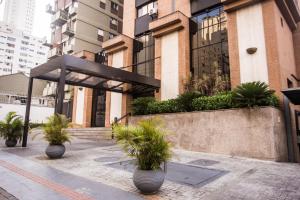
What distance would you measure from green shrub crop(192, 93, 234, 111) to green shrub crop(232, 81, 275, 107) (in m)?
0.82

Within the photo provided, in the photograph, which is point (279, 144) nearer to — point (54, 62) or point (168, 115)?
point (168, 115)

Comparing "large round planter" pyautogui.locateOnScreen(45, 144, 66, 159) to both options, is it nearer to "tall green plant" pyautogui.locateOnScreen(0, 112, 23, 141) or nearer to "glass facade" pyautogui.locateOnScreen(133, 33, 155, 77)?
"tall green plant" pyautogui.locateOnScreen(0, 112, 23, 141)

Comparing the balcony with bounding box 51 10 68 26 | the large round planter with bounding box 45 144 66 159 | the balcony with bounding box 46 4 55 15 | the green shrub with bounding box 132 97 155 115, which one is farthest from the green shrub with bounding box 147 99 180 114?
the balcony with bounding box 46 4 55 15

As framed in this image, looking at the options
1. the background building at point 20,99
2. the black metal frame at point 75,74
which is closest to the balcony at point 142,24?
the black metal frame at point 75,74

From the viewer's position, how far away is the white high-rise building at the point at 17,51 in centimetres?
9562

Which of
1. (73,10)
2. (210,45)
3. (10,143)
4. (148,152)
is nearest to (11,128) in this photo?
(10,143)

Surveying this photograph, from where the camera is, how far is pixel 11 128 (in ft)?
40.5

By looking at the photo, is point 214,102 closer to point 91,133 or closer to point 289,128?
point 289,128

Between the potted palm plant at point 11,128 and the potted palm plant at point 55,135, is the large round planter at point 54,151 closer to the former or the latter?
the potted palm plant at point 55,135

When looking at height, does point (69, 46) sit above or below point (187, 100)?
above

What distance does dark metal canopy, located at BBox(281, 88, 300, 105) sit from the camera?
9.21 meters

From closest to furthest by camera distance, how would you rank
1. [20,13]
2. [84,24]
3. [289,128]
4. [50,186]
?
1. [50,186]
2. [289,128]
3. [84,24]
4. [20,13]

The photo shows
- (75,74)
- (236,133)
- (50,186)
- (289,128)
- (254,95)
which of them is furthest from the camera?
(75,74)

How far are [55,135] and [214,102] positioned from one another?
7.75 meters
